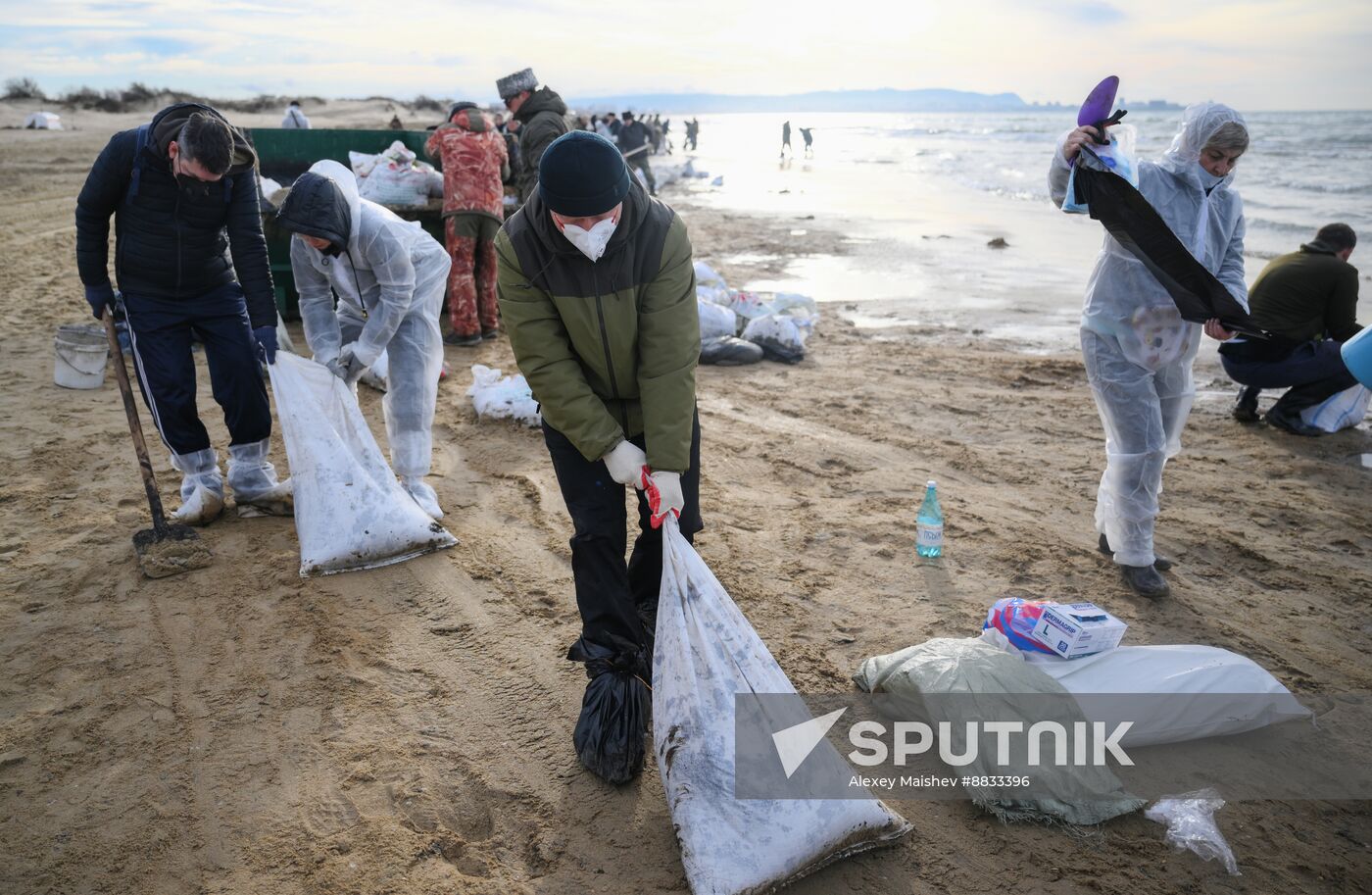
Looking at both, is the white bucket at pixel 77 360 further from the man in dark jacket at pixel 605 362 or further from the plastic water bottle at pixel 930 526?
Result: the plastic water bottle at pixel 930 526

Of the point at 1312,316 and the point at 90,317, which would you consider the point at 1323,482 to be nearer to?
the point at 1312,316

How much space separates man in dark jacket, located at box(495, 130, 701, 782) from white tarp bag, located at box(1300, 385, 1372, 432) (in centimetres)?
457

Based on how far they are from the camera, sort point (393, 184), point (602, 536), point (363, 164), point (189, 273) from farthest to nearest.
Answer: point (363, 164) → point (393, 184) → point (189, 273) → point (602, 536)

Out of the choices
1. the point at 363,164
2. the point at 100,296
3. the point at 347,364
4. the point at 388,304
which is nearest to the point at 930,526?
the point at 388,304

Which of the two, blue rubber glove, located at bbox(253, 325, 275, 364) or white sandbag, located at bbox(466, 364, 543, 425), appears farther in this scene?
white sandbag, located at bbox(466, 364, 543, 425)

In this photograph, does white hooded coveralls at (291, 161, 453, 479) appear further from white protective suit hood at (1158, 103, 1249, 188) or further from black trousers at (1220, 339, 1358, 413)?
black trousers at (1220, 339, 1358, 413)

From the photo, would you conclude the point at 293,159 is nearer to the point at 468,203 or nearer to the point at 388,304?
the point at 468,203

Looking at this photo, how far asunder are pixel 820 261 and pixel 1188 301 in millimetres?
8231

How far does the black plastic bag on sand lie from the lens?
2.62 m

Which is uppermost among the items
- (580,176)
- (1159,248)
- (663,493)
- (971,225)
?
(580,176)

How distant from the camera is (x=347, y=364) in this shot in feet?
12.9

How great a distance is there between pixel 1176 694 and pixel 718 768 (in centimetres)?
152

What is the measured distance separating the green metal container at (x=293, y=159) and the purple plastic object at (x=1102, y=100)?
18.4 feet

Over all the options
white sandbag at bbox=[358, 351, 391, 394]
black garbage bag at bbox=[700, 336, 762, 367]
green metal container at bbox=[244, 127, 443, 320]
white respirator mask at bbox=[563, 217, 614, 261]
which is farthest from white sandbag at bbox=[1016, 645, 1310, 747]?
green metal container at bbox=[244, 127, 443, 320]
